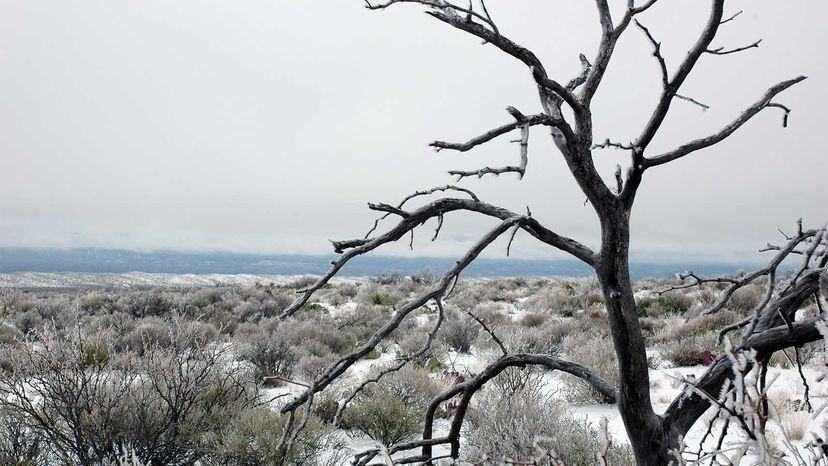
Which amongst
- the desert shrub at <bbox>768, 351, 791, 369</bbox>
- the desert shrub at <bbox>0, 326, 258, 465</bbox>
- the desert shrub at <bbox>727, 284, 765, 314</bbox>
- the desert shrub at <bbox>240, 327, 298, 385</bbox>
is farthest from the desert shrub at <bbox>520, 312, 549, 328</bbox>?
the desert shrub at <bbox>0, 326, 258, 465</bbox>

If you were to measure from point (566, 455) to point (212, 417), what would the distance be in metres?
3.18

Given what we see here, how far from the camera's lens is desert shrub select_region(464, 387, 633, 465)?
13.2ft

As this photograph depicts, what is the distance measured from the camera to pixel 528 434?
14.0 feet

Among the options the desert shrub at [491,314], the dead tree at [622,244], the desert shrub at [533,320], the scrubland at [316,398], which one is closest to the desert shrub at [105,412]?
the scrubland at [316,398]

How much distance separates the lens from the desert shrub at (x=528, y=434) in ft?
13.2

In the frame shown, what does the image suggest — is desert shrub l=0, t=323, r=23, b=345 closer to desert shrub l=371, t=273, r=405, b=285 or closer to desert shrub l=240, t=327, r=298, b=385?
desert shrub l=240, t=327, r=298, b=385

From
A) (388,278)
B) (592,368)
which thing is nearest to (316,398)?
(592,368)

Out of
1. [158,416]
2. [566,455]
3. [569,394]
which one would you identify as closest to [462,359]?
[569,394]

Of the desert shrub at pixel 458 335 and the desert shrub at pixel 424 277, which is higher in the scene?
the desert shrub at pixel 424 277

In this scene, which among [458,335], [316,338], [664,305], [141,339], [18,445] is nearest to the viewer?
[18,445]

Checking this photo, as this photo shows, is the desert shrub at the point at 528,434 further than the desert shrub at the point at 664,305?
No

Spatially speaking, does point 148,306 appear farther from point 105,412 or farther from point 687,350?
point 687,350

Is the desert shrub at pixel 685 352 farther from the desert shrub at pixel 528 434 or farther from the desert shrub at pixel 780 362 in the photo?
the desert shrub at pixel 528 434

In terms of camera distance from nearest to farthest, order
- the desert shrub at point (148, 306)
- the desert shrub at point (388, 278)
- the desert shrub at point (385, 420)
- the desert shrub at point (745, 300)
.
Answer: the desert shrub at point (385, 420)
the desert shrub at point (745, 300)
the desert shrub at point (148, 306)
the desert shrub at point (388, 278)
